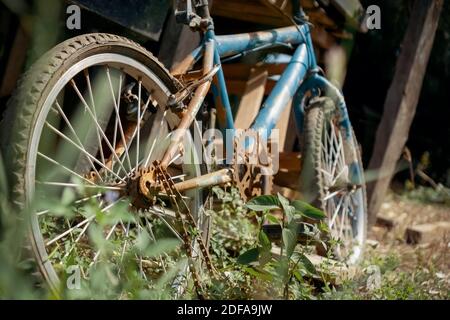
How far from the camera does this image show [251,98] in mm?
4777

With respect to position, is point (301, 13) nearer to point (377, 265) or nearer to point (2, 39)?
point (377, 265)

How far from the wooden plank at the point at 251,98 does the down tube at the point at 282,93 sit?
0.70 m

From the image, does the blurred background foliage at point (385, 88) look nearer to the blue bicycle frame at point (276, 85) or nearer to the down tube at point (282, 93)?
the blue bicycle frame at point (276, 85)

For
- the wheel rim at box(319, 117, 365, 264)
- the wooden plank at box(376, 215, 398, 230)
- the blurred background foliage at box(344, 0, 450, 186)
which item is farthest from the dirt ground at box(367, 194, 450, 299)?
the blurred background foliage at box(344, 0, 450, 186)

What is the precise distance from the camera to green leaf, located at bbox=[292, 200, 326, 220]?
2.61 m

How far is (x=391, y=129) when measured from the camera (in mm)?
5332

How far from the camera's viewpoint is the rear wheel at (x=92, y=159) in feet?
7.17

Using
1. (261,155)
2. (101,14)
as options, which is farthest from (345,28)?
(101,14)

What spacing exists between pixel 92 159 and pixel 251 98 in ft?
7.32

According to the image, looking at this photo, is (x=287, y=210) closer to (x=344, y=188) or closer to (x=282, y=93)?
(x=282, y=93)

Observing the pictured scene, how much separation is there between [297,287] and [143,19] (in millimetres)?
1484

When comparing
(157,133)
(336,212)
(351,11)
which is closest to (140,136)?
(157,133)

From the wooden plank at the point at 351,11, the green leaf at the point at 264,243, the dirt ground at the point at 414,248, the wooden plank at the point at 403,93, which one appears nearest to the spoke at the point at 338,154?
the dirt ground at the point at 414,248

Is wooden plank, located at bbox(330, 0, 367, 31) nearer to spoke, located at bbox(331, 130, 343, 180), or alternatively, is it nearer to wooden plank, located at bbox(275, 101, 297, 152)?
wooden plank, located at bbox(275, 101, 297, 152)
